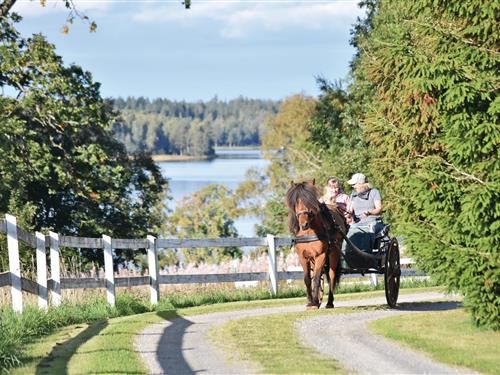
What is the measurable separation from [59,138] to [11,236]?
25.5m

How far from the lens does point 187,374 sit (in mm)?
10773

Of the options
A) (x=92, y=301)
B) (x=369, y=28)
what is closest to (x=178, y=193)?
(x=369, y=28)

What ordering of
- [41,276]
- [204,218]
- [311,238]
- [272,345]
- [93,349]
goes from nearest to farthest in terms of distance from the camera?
[93,349] < [272,345] < [311,238] < [41,276] < [204,218]

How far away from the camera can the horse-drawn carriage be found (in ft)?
54.7

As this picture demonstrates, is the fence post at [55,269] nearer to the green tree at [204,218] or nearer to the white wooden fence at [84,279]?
the white wooden fence at [84,279]

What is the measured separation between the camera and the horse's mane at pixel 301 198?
1662cm

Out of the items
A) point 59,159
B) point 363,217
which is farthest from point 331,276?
point 59,159

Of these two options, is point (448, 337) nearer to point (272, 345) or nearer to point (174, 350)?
point (272, 345)

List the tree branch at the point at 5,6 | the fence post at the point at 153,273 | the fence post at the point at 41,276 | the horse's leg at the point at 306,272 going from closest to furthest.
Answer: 1. the fence post at the point at 41,276
2. the horse's leg at the point at 306,272
3. the fence post at the point at 153,273
4. the tree branch at the point at 5,6

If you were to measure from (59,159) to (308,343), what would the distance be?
79.0ft

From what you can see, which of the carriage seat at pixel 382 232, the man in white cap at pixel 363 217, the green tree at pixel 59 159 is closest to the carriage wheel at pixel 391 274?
the carriage seat at pixel 382 232

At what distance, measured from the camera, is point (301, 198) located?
16625 mm

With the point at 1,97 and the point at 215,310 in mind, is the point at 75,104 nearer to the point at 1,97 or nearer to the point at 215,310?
the point at 1,97

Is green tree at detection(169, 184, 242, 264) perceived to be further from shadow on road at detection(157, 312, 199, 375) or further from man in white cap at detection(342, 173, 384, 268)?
shadow on road at detection(157, 312, 199, 375)
